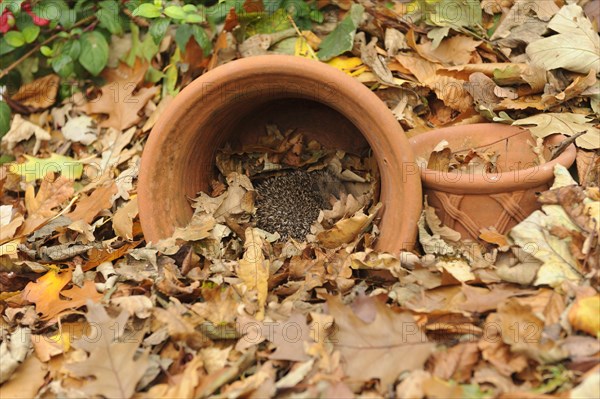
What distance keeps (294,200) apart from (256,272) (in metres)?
0.61

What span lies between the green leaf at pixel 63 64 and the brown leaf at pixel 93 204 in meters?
0.72

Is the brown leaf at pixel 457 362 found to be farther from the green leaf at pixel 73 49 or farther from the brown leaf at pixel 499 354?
the green leaf at pixel 73 49

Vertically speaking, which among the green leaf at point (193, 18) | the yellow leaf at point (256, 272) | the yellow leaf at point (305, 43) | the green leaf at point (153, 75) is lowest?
the yellow leaf at point (256, 272)

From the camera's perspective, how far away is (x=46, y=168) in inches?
125

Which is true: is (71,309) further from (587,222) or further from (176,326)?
(587,222)

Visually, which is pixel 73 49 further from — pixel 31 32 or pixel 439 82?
pixel 439 82

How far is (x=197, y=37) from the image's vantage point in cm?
298

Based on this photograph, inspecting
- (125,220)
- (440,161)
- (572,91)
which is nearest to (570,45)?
(572,91)

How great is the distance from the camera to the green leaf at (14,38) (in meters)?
3.25

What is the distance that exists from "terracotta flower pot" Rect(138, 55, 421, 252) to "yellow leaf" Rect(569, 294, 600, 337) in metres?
0.64

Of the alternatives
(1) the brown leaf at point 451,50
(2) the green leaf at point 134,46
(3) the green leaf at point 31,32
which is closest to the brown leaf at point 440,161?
(1) the brown leaf at point 451,50

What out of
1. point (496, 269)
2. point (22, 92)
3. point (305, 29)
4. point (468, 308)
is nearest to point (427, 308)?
point (468, 308)

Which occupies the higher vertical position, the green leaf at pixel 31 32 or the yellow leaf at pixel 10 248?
the green leaf at pixel 31 32

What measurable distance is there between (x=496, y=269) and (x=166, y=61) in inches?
77.9
